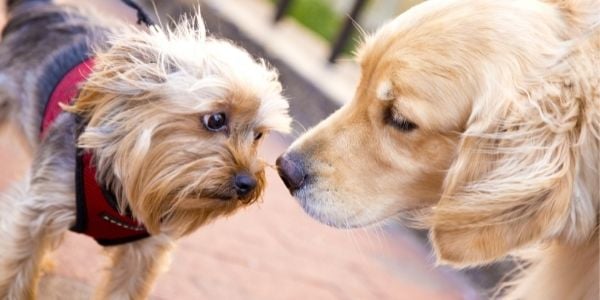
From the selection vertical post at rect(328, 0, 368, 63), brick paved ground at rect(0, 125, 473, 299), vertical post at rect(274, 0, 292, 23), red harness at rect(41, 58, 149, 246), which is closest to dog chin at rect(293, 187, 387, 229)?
red harness at rect(41, 58, 149, 246)

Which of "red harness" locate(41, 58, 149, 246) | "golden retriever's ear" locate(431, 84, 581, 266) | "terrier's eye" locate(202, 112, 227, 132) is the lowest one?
"red harness" locate(41, 58, 149, 246)

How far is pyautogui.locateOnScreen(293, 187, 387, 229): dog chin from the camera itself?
293 cm

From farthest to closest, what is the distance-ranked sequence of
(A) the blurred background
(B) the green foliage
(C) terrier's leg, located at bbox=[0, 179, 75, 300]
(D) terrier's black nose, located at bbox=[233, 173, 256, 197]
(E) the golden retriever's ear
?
1. (B) the green foliage
2. (A) the blurred background
3. (C) terrier's leg, located at bbox=[0, 179, 75, 300]
4. (D) terrier's black nose, located at bbox=[233, 173, 256, 197]
5. (E) the golden retriever's ear

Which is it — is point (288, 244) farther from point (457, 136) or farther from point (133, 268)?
point (457, 136)

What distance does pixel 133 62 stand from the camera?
3.14 meters

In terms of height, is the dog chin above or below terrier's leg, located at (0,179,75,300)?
above

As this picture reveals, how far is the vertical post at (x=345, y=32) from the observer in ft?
23.0

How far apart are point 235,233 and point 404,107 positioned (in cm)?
245

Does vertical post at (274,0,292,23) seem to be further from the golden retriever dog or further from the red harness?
the golden retriever dog

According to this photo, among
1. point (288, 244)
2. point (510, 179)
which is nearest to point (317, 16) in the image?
point (288, 244)

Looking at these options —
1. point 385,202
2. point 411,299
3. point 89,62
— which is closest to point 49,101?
point 89,62

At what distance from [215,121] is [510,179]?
3.90 feet

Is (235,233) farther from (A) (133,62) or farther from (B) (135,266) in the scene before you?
(A) (133,62)

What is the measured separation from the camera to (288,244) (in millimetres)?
5211
